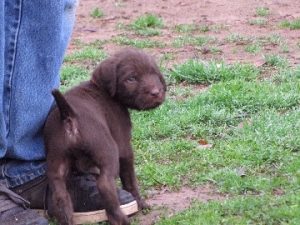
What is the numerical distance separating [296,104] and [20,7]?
103 inches

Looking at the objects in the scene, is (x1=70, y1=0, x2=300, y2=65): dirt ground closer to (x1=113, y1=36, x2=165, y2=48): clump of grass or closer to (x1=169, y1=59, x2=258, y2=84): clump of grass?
(x1=113, y1=36, x2=165, y2=48): clump of grass

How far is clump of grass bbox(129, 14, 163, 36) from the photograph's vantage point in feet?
29.6

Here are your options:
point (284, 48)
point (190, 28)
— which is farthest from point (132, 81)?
point (190, 28)

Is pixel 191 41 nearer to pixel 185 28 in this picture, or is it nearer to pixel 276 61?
pixel 185 28

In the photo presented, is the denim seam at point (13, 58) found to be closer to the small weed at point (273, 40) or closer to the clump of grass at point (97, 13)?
the small weed at point (273, 40)

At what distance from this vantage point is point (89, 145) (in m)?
3.75

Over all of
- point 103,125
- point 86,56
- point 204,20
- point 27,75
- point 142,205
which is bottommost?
point 204,20

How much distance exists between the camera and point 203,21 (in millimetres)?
9469

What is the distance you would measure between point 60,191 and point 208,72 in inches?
124

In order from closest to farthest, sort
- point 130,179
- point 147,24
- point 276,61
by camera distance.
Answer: point 130,179 < point 276,61 < point 147,24

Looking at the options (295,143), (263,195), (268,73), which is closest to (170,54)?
(268,73)

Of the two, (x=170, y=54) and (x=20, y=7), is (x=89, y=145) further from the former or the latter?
(x=170, y=54)

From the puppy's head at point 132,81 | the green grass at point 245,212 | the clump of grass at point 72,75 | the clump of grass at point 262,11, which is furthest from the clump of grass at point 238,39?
the puppy's head at point 132,81

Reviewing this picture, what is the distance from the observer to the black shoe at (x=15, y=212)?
3.79m
